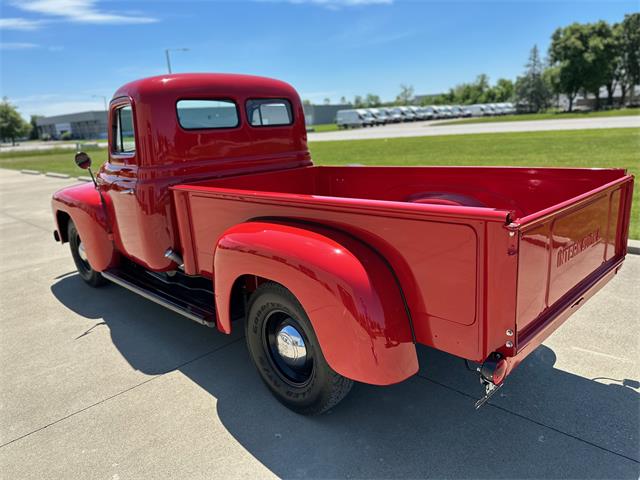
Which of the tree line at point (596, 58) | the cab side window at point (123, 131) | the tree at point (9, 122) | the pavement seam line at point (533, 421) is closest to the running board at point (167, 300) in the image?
the cab side window at point (123, 131)

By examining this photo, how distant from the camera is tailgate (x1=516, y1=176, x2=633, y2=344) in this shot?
1990 millimetres

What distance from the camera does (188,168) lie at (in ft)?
12.5

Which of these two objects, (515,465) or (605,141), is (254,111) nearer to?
(515,465)

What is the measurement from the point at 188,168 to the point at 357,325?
89.7 inches

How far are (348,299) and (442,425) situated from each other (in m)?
1.03

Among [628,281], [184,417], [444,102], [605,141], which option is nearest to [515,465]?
[184,417]

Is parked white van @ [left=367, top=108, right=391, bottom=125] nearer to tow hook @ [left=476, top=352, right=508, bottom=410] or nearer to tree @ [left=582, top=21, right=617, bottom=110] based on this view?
tree @ [left=582, top=21, right=617, bottom=110]

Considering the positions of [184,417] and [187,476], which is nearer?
[187,476]

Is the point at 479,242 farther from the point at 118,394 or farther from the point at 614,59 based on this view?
the point at 614,59

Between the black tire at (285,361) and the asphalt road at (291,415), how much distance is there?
0.46ft

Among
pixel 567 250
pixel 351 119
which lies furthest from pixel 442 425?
pixel 351 119

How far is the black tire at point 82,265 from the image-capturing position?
5.20m

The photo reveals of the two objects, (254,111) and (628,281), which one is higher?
Answer: (254,111)

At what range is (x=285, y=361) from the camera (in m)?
2.86
